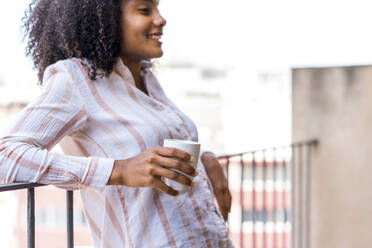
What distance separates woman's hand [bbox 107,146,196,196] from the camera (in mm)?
892

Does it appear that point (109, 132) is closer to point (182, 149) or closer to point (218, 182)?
point (182, 149)

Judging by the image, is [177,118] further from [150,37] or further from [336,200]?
[336,200]

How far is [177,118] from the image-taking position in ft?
3.91

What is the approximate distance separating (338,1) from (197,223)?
94.2 feet

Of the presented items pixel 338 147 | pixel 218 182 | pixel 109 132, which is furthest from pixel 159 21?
pixel 338 147

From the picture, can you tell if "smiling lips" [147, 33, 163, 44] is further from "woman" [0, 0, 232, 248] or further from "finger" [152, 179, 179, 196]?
"finger" [152, 179, 179, 196]

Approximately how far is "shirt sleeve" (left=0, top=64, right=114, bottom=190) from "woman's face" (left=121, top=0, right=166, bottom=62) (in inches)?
11.1

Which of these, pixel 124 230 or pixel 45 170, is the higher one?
pixel 45 170

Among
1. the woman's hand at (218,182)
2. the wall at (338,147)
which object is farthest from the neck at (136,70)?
the wall at (338,147)

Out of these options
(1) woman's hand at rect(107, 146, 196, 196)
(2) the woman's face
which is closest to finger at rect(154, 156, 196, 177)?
(1) woman's hand at rect(107, 146, 196, 196)

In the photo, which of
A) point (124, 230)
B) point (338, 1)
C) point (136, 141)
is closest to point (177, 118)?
point (136, 141)

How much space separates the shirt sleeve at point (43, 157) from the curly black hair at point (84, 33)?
→ 163 millimetres

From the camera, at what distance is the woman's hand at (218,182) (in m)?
1.30

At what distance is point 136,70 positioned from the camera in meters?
1.28
